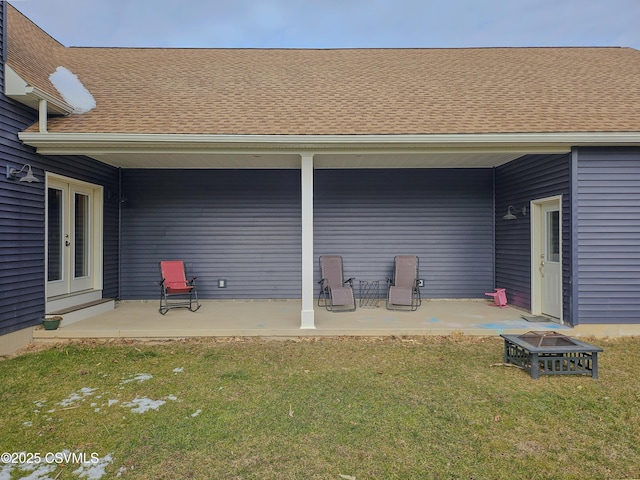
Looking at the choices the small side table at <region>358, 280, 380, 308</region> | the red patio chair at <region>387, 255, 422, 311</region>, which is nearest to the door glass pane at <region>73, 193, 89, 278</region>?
the small side table at <region>358, 280, 380, 308</region>

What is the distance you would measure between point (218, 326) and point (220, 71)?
4.83 m

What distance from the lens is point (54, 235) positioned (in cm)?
538

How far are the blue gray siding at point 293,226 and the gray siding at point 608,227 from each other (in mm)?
2198

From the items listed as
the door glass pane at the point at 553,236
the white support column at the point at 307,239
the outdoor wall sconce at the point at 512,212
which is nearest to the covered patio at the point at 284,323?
the white support column at the point at 307,239

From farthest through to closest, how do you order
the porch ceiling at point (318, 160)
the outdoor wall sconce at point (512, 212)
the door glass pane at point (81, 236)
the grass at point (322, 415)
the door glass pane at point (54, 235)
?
the outdoor wall sconce at point (512, 212)
the door glass pane at point (81, 236)
the porch ceiling at point (318, 160)
the door glass pane at point (54, 235)
the grass at point (322, 415)

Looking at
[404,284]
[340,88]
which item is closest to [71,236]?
[340,88]

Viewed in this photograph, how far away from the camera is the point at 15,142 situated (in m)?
4.52

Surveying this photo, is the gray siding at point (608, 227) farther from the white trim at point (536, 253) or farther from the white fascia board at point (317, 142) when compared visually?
the white trim at point (536, 253)

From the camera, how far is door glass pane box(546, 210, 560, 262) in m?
5.40

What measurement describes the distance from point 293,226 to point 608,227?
15.5 feet

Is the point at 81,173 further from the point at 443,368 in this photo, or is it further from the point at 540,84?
the point at 540,84

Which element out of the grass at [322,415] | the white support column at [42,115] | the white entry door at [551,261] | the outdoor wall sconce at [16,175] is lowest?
the grass at [322,415]

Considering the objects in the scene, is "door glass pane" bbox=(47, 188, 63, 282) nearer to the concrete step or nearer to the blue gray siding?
the concrete step

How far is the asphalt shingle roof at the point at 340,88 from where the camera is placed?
5125 millimetres
